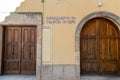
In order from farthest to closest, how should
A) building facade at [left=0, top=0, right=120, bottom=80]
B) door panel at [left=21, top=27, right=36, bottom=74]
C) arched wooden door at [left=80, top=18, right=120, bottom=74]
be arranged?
door panel at [left=21, top=27, right=36, bottom=74]
arched wooden door at [left=80, top=18, right=120, bottom=74]
building facade at [left=0, top=0, right=120, bottom=80]

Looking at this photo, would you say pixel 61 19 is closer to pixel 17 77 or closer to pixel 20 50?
pixel 20 50

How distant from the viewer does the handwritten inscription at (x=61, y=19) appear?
329 inches

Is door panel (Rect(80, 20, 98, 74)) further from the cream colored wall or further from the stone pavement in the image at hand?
the cream colored wall

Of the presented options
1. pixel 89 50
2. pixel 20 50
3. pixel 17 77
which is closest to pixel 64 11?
pixel 89 50

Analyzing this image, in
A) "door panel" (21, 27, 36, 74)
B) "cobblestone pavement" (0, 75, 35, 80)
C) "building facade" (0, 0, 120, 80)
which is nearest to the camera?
"cobblestone pavement" (0, 75, 35, 80)

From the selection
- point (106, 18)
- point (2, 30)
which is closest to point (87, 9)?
point (106, 18)

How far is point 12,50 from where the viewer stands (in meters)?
8.87

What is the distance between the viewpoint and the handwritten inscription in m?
8.37

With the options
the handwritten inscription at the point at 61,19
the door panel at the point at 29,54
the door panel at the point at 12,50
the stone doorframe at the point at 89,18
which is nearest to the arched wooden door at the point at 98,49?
the stone doorframe at the point at 89,18

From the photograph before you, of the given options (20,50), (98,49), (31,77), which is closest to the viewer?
(31,77)

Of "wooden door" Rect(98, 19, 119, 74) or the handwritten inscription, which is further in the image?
"wooden door" Rect(98, 19, 119, 74)

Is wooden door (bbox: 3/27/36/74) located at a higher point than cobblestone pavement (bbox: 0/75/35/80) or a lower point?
higher

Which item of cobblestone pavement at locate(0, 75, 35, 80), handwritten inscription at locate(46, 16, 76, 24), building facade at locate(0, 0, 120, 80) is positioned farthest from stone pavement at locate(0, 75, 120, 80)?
handwritten inscription at locate(46, 16, 76, 24)

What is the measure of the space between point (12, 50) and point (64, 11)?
3.07m
